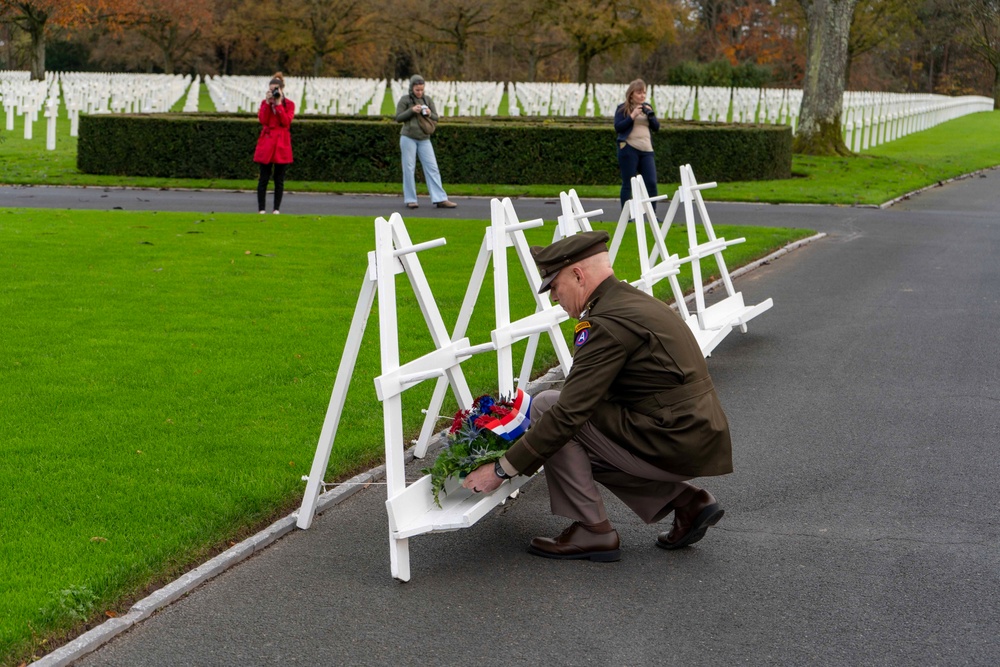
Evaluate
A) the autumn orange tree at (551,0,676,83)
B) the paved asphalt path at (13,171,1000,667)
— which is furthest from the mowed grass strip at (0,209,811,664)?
the autumn orange tree at (551,0,676,83)

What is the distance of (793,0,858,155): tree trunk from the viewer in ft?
95.3

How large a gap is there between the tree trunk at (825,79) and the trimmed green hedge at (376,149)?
731cm

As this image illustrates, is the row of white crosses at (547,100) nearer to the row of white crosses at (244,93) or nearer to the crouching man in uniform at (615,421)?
the row of white crosses at (244,93)

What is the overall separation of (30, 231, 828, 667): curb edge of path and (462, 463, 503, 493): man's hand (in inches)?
39.0

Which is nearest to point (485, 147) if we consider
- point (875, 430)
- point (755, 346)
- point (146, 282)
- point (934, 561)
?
point (146, 282)

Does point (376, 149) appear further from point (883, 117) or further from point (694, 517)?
point (883, 117)

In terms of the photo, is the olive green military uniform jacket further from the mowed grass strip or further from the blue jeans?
the blue jeans

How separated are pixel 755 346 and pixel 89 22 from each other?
46554 mm

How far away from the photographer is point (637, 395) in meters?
4.86

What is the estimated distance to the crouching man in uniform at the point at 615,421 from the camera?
4711mm

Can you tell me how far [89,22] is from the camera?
50062 millimetres

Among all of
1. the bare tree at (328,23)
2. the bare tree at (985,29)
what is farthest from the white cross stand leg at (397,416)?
the bare tree at (985,29)

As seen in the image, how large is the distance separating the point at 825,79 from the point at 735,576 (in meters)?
26.4

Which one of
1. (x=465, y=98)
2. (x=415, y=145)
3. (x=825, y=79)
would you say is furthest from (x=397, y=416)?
(x=465, y=98)
